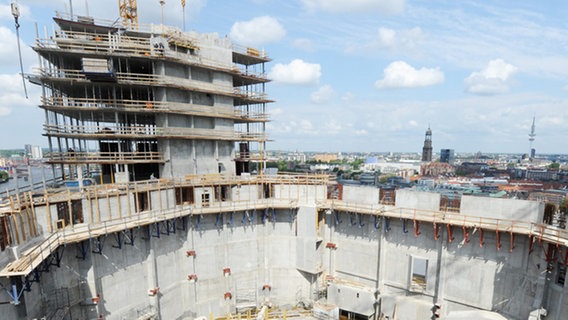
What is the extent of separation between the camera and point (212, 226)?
26844 mm

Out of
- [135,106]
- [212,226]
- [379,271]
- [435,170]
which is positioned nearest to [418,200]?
[379,271]

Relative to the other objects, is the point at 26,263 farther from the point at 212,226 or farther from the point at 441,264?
the point at 441,264

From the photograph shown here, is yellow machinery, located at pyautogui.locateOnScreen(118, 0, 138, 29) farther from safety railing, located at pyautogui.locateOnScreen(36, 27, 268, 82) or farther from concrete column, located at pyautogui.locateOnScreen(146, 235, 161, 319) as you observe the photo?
concrete column, located at pyautogui.locateOnScreen(146, 235, 161, 319)

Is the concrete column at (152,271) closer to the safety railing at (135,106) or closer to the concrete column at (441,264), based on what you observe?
the safety railing at (135,106)

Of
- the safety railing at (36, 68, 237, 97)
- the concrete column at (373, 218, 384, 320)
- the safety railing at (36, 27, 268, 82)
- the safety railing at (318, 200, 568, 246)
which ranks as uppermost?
the safety railing at (36, 27, 268, 82)

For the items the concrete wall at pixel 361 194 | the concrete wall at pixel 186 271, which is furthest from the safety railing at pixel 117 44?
the concrete wall at pixel 361 194

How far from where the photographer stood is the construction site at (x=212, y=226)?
65.0 feet

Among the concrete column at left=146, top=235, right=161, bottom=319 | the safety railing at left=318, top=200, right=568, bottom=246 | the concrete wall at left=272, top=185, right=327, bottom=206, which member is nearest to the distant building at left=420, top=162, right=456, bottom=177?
the safety railing at left=318, top=200, right=568, bottom=246

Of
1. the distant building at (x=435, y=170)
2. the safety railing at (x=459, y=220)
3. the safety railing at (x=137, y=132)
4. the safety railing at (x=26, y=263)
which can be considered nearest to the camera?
the safety railing at (x=26, y=263)

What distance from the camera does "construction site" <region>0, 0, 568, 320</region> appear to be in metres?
19.8

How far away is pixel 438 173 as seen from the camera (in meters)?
190

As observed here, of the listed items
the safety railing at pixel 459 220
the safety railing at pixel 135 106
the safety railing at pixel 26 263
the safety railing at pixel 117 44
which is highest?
the safety railing at pixel 117 44

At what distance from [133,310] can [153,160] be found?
1314 centimetres

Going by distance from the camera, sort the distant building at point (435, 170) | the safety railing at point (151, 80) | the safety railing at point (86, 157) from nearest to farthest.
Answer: the safety railing at point (151, 80), the safety railing at point (86, 157), the distant building at point (435, 170)
